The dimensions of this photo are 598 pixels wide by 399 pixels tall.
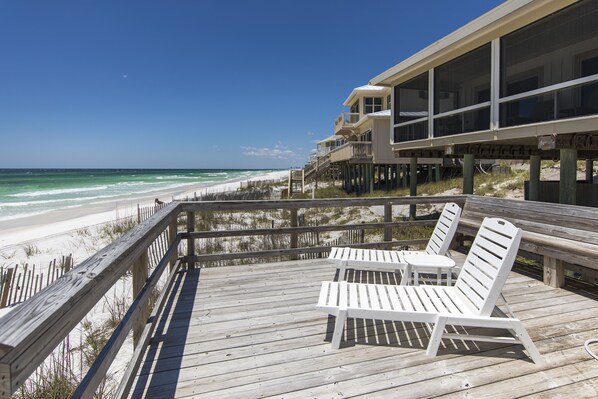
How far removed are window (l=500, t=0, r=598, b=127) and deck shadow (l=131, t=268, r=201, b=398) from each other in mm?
7155

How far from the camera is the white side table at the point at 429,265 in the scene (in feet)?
10.8

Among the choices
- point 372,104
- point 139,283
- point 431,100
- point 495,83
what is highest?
point 372,104

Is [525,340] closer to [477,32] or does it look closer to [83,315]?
[83,315]

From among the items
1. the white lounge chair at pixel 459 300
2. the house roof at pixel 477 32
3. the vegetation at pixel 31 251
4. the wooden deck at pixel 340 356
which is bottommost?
the vegetation at pixel 31 251

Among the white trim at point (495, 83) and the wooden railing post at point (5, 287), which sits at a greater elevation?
the white trim at point (495, 83)

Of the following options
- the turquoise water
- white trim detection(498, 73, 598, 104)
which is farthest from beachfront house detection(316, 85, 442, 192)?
the turquoise water

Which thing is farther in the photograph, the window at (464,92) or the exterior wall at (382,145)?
the exterior wall at (382,145)

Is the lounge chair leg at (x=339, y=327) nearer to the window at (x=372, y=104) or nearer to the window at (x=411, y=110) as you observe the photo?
the window at (x=411, y=110)

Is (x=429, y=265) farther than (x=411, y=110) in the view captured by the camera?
No

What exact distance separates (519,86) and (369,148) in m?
11.2

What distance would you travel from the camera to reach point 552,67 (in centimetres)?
687

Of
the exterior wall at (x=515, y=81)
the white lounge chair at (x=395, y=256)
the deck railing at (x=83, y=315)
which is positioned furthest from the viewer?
the exterior wall at (x=515, y=81)

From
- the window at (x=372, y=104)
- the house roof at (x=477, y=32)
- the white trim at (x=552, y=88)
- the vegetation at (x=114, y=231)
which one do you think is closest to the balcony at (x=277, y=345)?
the white trim at (x=552, y=88)

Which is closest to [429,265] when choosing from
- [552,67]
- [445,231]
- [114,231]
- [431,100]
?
[445,231]
